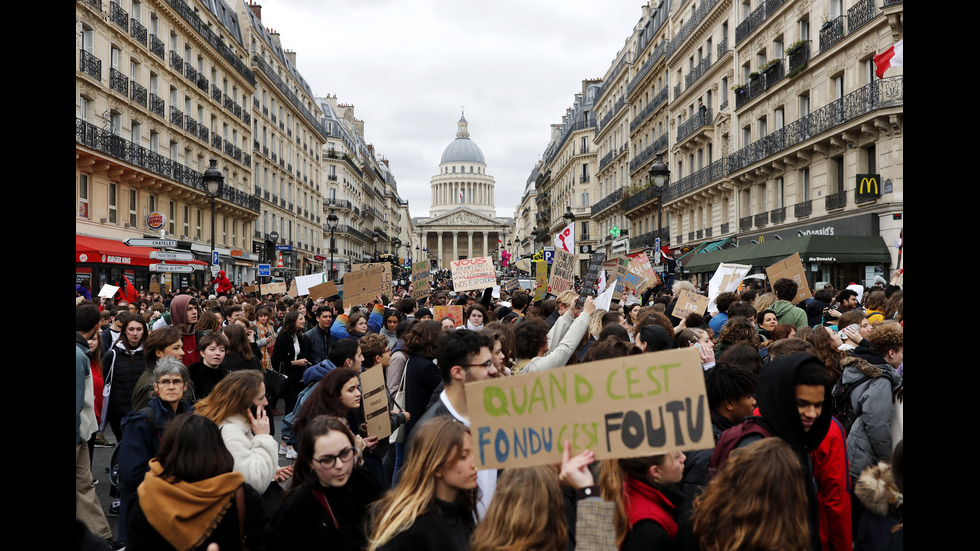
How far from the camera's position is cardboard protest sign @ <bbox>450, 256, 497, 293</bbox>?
13555mm

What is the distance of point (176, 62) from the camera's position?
3089cm

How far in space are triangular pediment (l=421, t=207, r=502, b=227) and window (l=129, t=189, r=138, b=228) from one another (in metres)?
131

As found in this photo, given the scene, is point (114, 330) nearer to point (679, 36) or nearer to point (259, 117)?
point (679, 36)

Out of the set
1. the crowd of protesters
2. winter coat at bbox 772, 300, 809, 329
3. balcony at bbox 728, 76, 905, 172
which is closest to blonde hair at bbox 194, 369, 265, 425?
the crowd of protesters

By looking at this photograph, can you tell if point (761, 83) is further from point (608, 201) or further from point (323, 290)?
point (608, 201)

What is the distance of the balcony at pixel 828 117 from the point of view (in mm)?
18484

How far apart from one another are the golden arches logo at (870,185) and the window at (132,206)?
24183mm

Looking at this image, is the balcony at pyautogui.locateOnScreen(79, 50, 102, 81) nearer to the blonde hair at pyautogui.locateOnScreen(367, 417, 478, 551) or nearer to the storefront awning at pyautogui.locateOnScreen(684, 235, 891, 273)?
the storefront awning at pyautogui.locateOnScreen(684, 235, 891, 273)

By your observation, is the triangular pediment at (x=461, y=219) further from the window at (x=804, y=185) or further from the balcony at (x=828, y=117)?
the window at (x=804, y=185)

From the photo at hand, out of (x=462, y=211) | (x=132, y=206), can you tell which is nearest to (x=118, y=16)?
(x=132, y=206)

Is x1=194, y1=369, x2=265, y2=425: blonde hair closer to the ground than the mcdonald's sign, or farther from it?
closer to the ground

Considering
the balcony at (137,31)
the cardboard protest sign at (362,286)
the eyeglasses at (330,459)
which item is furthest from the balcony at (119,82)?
the eyeglasses at (330,459)
